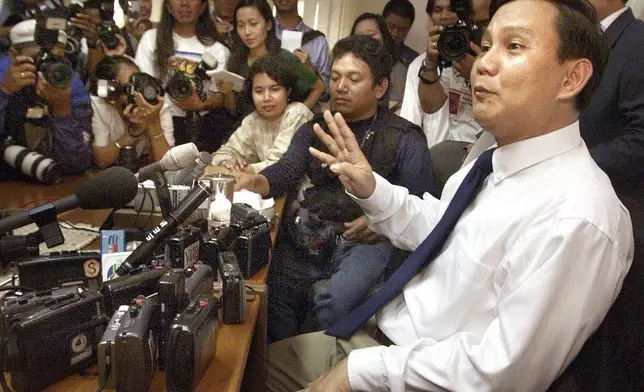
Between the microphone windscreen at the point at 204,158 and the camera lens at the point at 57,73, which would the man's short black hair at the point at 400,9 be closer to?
the camera lens at the point at 57,73

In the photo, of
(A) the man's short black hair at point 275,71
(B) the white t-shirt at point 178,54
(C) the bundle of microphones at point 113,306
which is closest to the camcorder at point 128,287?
(C) the bundle of microphones at point 113,306

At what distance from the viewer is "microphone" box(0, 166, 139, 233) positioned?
86 centimetres

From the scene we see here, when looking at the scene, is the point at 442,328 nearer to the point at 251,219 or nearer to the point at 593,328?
the point at 593,328

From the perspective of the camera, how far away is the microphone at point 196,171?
4.81 ft

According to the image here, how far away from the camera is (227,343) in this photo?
1.02 m

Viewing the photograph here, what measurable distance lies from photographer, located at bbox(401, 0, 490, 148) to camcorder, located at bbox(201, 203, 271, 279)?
1.17m

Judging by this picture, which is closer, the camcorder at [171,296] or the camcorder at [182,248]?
the camcorder at [171,296]

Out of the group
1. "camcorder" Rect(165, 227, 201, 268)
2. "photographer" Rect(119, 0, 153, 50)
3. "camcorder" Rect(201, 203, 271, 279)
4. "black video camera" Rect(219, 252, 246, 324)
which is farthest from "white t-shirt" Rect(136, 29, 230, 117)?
"black video camera" Rect(219, 252, 246, 324)

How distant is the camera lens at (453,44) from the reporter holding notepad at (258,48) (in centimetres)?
86

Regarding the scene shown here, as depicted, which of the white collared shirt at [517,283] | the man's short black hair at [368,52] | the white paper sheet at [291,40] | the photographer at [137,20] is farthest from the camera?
the photographer at [137,20]

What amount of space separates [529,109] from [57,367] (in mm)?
982

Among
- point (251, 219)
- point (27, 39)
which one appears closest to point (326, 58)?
point (27, 39)

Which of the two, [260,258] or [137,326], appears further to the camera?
[260,258]

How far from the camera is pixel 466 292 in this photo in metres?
1.10
